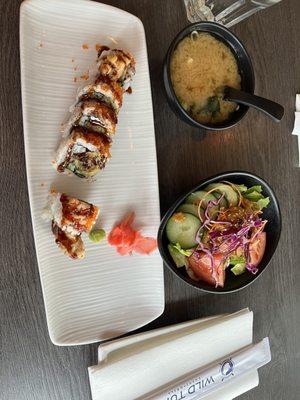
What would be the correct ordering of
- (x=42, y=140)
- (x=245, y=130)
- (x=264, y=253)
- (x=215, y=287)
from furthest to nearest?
1. (x=245, y=130)
2. (x=264, y=253)
3. (x=215, y=287)
4. (x=42, y=140)

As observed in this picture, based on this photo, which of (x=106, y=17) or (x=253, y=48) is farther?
(x=253, y=48)

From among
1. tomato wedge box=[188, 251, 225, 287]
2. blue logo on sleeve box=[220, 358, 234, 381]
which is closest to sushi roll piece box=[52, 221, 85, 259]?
tomato wedge box=[188, 251, 225, 287]

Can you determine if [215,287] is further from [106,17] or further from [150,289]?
[106,17]

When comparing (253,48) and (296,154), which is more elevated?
(253,48)

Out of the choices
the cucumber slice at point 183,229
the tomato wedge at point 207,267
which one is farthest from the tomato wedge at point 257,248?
the cucumber slice at point 183,229

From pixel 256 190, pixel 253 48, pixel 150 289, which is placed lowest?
pixel 150 289

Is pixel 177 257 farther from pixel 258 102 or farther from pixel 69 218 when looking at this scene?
pixel 258 102

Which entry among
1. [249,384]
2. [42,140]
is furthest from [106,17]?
[249,384]

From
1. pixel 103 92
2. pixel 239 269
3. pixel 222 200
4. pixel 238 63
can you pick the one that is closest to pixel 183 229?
pixel 222 200
